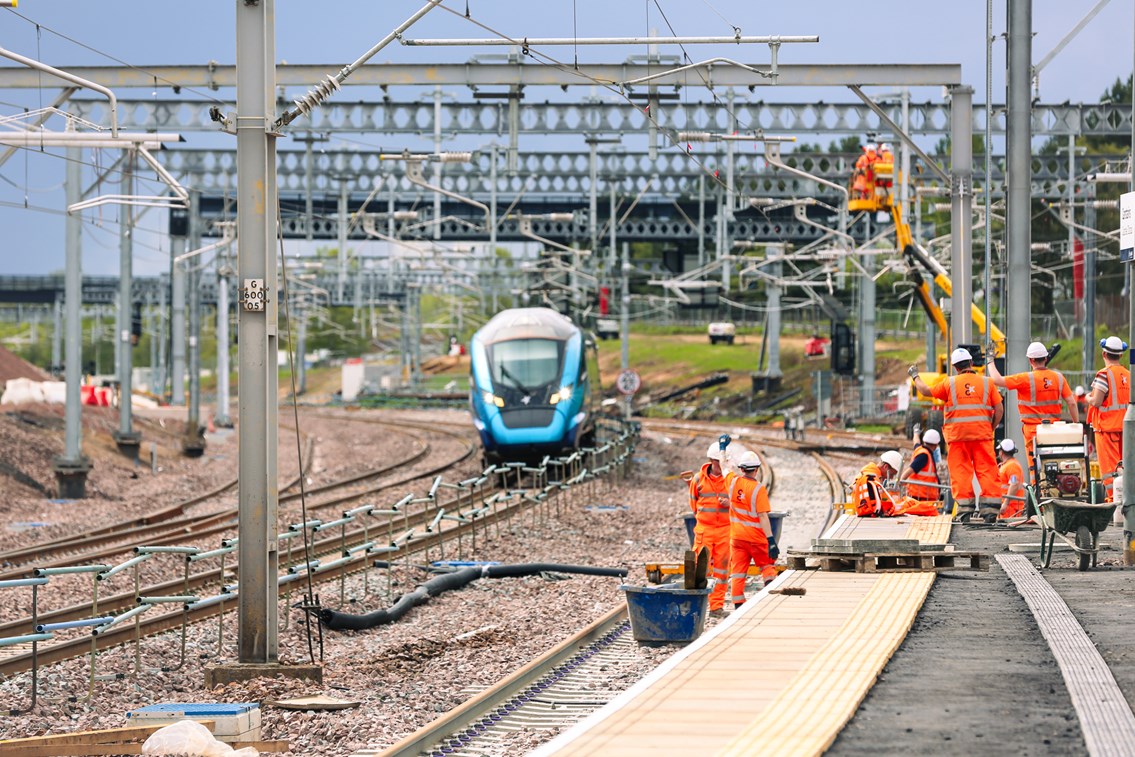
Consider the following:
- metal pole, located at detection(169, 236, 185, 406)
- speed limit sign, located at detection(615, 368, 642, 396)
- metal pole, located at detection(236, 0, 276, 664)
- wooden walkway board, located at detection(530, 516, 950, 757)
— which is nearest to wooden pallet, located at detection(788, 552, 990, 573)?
wooden walkway board, located at detection(530, 516, 950, 757)

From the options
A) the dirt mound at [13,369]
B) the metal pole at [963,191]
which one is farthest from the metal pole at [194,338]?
the metal pole at [963,191]

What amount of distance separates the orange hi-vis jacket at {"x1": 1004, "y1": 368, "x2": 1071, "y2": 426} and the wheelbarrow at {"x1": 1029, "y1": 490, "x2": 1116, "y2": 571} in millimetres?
4128

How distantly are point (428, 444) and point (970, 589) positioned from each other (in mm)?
36327

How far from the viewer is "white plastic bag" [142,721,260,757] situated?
30.0 feet

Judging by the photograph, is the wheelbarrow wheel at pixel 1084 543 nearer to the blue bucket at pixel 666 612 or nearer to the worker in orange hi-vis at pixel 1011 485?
the blue bucket at pixel 666 612

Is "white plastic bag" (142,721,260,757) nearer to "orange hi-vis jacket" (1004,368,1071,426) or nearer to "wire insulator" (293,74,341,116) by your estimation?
"wire insulator" (293,74,341,116)

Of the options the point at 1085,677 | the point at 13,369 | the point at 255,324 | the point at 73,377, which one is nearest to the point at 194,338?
the point at 73,377

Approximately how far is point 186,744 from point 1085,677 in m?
4.80

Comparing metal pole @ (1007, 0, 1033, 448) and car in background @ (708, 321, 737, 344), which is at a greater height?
metal pole @ (1007, 0, 1033, 448)

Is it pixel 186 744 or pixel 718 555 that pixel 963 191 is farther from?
pixel 186 744

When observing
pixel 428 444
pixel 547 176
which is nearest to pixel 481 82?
pixel 428 444

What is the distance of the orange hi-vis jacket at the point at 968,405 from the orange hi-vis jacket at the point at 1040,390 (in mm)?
639

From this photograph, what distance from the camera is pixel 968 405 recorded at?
1711cm

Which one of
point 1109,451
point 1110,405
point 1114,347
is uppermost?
point 1114,347
